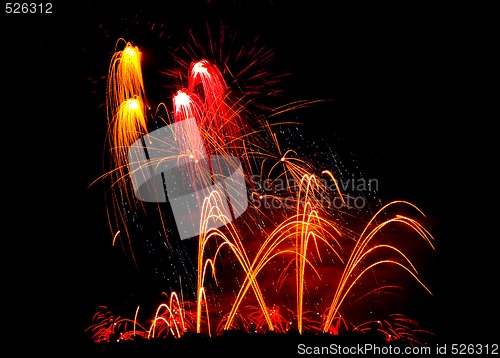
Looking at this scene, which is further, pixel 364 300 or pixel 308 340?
pixel 364 300

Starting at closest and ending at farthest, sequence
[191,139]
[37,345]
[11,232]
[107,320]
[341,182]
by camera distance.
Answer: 1. [37,345]
2. [11,232]
3. [191,139]
4. [341,182]
5. [107,320]

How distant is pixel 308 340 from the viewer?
1066 cm

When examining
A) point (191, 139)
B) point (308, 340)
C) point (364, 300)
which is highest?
point (191, 139)

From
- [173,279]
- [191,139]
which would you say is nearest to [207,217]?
[191,139]

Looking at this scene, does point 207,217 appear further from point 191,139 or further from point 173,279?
point 173,279

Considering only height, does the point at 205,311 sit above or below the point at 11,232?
below

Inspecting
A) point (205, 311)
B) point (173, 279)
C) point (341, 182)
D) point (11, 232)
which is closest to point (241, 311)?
point (205, 311)

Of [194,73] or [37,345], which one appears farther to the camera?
[194,73]

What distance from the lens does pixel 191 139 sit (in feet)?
50.1

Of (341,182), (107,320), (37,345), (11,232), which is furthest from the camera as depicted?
(107,320)

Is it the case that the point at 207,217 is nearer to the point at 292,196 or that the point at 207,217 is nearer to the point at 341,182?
the point at 292,196

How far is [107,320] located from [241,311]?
12.9ft

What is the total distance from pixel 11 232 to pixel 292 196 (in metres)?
6.54

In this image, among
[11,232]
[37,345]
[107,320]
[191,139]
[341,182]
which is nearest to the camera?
[37,345]
